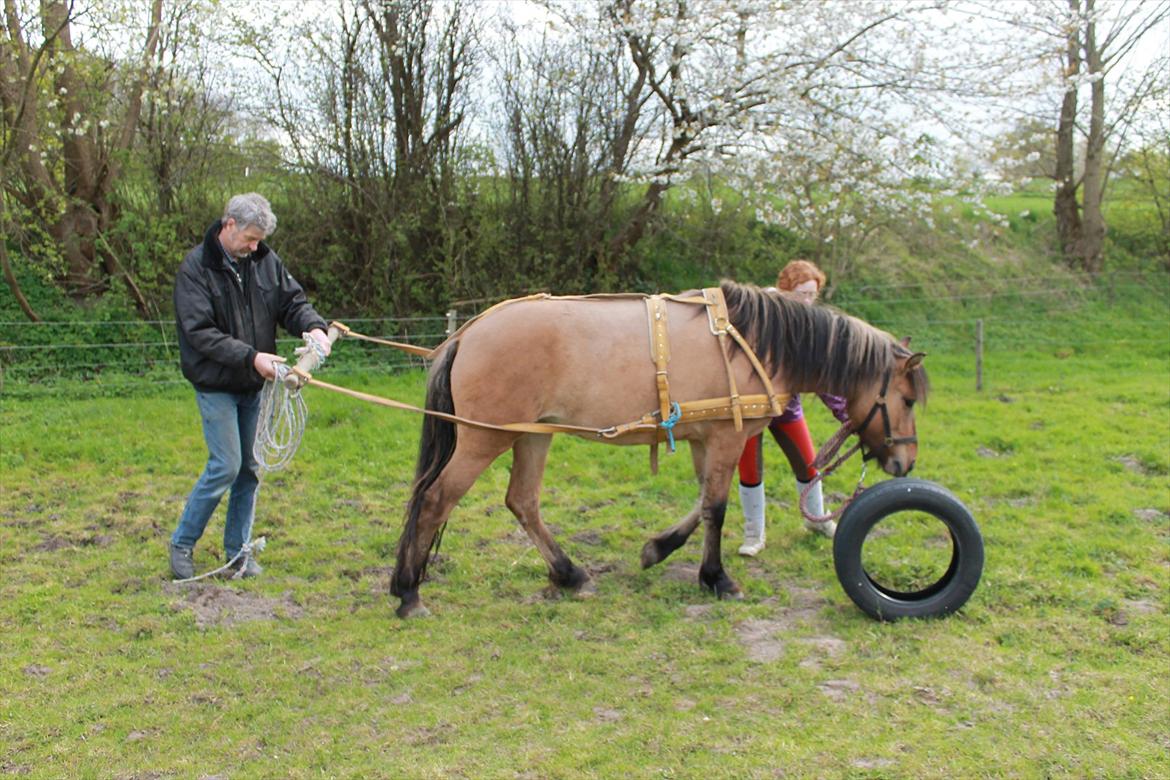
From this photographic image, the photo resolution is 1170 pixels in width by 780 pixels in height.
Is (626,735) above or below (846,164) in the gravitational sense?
below

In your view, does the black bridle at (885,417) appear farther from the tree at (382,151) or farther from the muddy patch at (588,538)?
the tree at (382,151)

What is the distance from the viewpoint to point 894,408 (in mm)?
4320

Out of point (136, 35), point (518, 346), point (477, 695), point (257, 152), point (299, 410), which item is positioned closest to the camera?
point (477, 695)

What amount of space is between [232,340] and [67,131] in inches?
237

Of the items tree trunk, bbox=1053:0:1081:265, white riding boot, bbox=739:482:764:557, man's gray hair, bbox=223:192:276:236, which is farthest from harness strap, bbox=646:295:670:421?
tree trunk, bbox=1053:0:1081:265

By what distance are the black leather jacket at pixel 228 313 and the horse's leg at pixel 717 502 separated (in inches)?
78.7

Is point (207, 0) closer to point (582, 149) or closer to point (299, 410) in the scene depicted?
point (582, 149)

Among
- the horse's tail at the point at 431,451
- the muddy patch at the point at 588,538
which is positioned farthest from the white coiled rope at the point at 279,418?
the muddy patch at the point at 588,538

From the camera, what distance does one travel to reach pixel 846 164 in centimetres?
1025

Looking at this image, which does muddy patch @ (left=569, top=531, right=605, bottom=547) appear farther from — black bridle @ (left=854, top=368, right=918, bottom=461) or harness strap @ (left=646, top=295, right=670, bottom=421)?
black bridle @ (left=854, top=368, right=918, bottom=461)

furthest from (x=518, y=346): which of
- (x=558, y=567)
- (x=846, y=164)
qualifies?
(x=846, y=164)

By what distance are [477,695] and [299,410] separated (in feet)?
5.58

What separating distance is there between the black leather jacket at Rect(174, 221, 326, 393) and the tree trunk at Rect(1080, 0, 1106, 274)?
1254 cm

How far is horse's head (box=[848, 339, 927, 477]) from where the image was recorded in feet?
14.1
